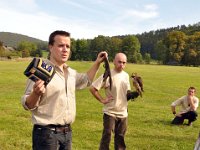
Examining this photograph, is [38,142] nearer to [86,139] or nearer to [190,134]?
[86,139]

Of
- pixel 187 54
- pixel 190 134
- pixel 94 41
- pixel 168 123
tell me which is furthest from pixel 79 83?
pixel 94 41

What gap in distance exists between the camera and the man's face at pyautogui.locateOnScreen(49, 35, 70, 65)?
16.1 ft

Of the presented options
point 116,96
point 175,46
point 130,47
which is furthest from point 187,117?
point 130,47

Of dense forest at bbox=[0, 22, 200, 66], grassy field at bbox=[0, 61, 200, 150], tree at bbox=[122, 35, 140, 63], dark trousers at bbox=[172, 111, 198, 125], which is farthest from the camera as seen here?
tree at bbox=[122, 35, 140, 63]

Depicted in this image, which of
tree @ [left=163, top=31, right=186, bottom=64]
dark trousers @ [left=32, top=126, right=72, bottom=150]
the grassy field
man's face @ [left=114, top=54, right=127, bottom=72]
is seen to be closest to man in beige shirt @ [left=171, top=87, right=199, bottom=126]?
the grassy field

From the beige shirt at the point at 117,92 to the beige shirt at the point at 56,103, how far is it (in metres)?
3.00

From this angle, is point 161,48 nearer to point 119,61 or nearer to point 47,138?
point 119,61

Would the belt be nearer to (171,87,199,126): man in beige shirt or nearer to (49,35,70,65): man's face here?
(49,35,70,65): man's face

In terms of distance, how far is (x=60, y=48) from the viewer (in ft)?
16.1

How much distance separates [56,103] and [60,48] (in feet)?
2.44

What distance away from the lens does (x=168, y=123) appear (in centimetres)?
1395

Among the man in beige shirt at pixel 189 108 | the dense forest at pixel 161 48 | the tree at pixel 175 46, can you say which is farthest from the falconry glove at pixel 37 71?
the tree at pixel 175 46

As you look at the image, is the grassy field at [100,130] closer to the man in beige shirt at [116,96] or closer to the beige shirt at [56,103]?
the man in beige shirt at [116,96]

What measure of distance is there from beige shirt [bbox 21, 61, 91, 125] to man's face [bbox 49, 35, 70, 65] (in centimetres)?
17
